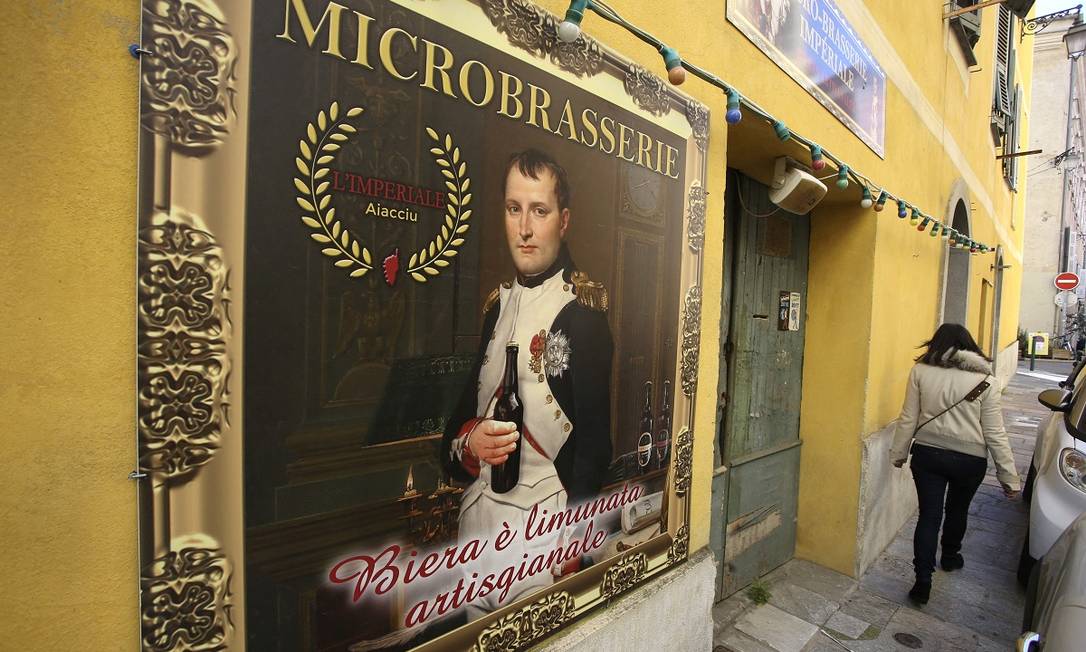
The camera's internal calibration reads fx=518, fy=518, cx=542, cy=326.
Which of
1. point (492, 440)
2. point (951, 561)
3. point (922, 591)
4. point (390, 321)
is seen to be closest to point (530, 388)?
point (492, 440)

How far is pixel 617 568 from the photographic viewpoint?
7.28 ft

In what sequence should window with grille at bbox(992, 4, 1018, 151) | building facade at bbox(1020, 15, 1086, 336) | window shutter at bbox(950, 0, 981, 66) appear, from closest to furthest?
window shutter at bbox(950, 0, 981, 66), window with grille at bbox(992, 4, 1018, 151), building facade at bbox(1020, 15, 1086, 336)

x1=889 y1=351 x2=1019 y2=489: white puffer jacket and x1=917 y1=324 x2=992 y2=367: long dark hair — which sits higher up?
x1=917 y1=324 x2=992 y2=367: long dark hair

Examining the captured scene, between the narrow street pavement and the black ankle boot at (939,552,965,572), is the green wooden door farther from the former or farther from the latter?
the black ankle boot at (939,552,965,572)

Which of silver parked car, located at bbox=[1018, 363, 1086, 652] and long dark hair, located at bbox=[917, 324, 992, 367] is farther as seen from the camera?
long dark hair, located at bbox=[917, 324, 992, 367]

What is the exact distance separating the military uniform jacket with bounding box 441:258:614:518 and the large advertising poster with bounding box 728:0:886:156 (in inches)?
71.9

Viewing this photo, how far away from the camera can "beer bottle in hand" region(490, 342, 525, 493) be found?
1787 millimetres

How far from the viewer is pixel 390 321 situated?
1457 millimetres

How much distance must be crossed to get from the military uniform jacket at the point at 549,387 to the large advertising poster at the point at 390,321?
10 millimetres

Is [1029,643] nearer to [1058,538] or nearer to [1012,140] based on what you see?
[1058,538]

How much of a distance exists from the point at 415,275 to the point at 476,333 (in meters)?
0.30

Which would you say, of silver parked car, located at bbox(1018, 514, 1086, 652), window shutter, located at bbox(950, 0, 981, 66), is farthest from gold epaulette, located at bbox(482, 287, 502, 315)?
window shutter, located at bbox(950, 0, 981, 66)

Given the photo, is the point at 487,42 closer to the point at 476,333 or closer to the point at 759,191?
the point at 476,333

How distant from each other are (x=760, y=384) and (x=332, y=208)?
358 centimetres
